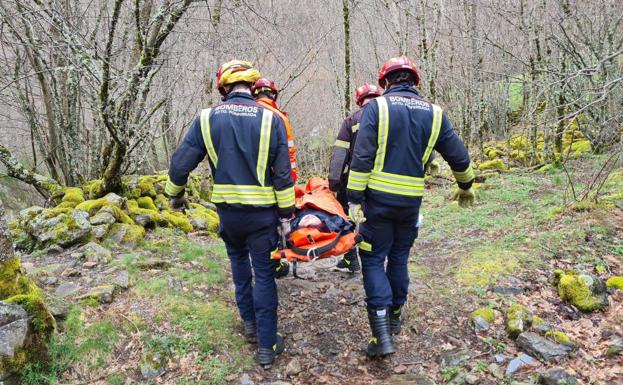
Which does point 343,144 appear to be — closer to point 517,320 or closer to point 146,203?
point 517,320

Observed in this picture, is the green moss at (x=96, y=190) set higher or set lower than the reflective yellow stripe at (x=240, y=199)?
lower

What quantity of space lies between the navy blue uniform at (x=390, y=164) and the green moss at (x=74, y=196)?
5.41m

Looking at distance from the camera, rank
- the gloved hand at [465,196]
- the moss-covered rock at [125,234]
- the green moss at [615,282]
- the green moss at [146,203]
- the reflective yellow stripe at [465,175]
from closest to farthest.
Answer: the reflective yellow stripe at [465,175] → the gloved hand at [465,196] → the green moss at [615,282] → the moss-covered rock at [125,234] → the green moss at [146,203]

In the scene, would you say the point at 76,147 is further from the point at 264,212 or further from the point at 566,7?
the point at 566,7

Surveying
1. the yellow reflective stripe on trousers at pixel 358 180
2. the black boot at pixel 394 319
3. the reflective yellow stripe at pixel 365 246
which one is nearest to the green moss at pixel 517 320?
the black boot at pixel 394 319

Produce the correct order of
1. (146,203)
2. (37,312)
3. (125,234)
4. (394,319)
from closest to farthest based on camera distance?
(37,312)
(394,319)
(125,234)
(146,203)

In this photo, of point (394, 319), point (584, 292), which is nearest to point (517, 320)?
point (584, 292)

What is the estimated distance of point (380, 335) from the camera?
12.0 ft

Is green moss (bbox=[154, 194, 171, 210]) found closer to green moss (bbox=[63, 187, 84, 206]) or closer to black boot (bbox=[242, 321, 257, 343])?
green moss (bbox=[63, 187, 84, 206])

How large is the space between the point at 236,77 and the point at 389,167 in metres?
1.55

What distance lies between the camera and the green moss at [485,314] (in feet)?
13.6

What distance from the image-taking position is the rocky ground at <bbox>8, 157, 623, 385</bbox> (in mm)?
3387

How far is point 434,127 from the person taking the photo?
3631 millimetres

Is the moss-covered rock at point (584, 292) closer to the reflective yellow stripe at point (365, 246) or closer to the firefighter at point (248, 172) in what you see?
the reflective yellow stripe at point (365, 246)
